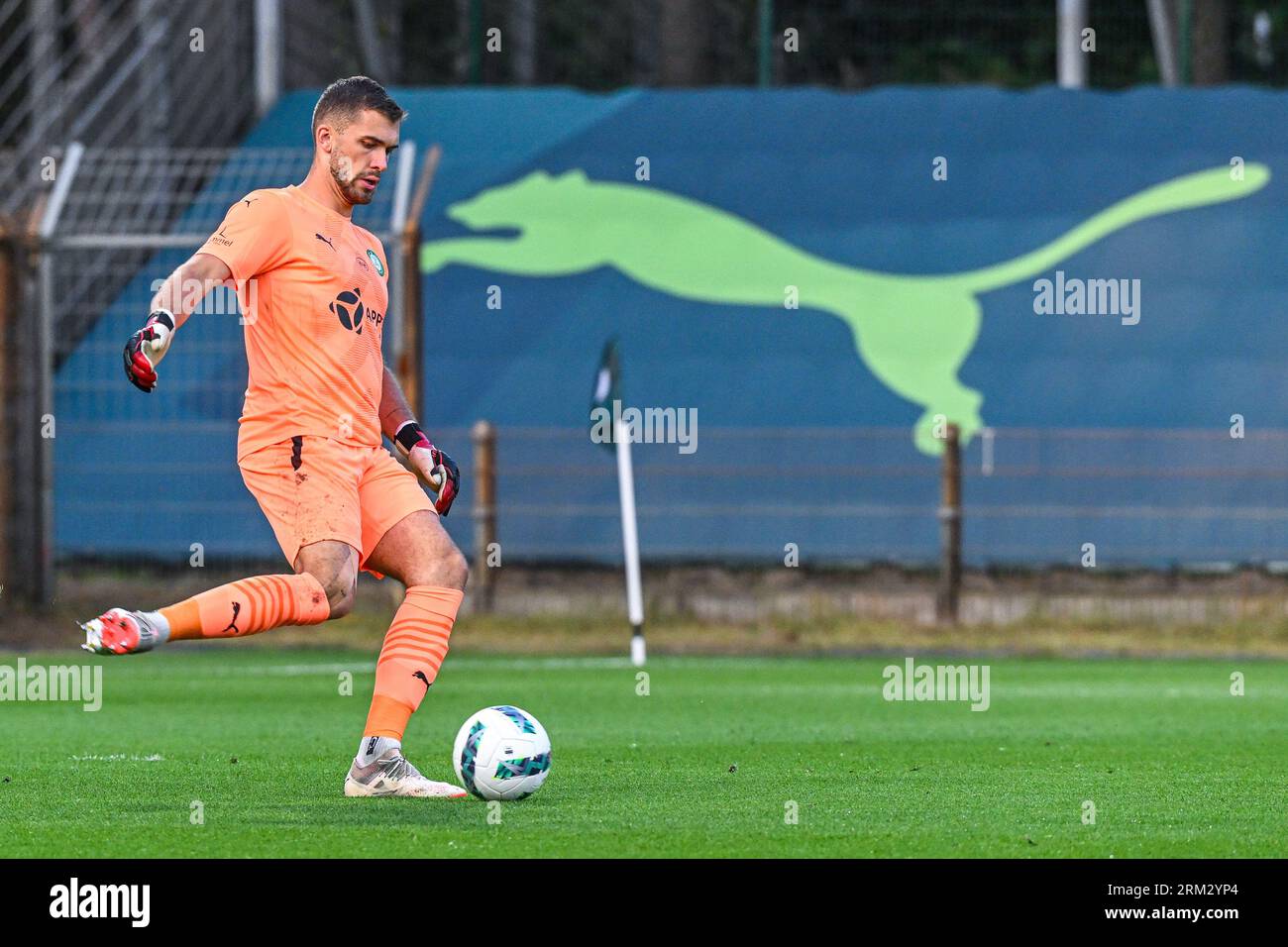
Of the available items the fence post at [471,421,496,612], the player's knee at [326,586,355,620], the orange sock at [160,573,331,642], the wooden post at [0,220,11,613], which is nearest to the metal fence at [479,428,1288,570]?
the fence post at [471,421,496,612]

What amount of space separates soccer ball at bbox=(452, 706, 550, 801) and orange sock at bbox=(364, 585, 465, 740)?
0.24 metres

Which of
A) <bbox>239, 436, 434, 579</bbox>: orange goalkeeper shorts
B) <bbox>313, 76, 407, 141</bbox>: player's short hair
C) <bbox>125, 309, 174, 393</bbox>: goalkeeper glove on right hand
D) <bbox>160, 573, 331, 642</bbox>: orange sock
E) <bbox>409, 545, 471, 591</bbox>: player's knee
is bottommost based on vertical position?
<bbox>160, 573, 331, 642</bbox>: orange sock

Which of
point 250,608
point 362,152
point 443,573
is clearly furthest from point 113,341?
point 250,608

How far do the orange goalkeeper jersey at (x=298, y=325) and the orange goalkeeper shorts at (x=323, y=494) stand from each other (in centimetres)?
5

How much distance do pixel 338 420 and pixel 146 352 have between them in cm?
95

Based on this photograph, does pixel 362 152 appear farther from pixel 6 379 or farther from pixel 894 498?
pixel 894 498

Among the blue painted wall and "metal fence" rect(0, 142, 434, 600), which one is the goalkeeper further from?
Result: the blue painted wall

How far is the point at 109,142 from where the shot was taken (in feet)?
73.5

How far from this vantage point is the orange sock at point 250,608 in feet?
23.8

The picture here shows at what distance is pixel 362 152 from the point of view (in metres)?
7.80

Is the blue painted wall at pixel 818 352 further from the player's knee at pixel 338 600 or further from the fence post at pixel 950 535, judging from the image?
the player's knee at pixel 338 600

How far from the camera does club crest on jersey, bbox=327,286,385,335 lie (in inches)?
308

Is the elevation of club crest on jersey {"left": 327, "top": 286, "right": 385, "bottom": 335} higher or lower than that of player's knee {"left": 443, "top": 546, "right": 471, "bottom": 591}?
higher
